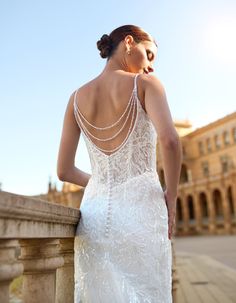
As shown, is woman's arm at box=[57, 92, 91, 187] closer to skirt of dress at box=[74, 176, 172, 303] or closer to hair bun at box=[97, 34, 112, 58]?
hair bun at box=[97, 34, 112, 58]

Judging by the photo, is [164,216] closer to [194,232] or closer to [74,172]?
[74,172]

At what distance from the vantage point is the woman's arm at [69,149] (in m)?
2.62

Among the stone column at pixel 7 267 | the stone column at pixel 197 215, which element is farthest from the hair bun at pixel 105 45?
the stone column at pixel 197 215

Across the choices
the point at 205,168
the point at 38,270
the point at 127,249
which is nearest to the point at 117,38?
the point at 127,249

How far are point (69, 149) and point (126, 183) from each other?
68cm

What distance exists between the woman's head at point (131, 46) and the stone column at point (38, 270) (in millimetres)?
1358

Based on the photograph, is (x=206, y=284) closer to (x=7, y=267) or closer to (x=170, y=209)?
(x=170, y=209)

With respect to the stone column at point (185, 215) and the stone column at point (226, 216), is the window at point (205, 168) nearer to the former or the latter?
the stone column at point (185, 215)

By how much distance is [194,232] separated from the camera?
44.0 m

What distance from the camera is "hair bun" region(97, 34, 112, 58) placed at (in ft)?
8.26

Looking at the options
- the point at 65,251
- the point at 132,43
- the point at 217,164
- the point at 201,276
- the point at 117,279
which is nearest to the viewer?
the point at 117,279

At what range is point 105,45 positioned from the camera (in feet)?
8.33

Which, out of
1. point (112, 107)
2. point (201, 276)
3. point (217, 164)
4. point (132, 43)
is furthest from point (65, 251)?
point (217, 164)

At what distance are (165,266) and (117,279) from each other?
0.30m
